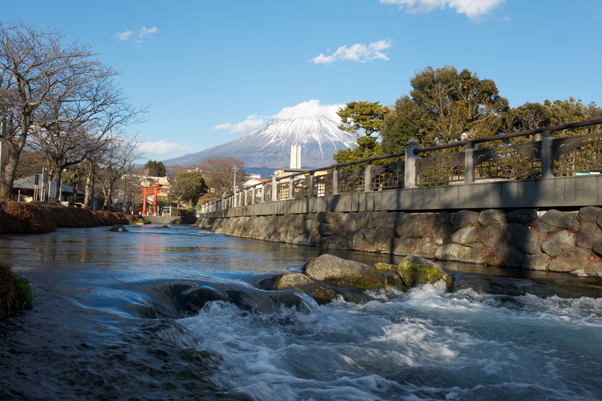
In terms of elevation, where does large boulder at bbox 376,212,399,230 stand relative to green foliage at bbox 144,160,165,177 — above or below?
below

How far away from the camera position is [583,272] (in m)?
6.46

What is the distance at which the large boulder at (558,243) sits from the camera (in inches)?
263

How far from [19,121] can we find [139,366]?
2322 centimetres

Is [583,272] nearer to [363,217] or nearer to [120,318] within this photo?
[363,217]

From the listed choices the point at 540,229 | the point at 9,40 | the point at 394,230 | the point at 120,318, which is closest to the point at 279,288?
the point at 120,318

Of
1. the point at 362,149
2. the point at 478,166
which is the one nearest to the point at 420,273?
the point at 478,166

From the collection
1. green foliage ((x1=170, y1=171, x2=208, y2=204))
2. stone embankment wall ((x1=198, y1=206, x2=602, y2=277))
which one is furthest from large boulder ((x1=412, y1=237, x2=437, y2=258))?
green foliage ((x1=170, y1=171, x2=208, y2=204))

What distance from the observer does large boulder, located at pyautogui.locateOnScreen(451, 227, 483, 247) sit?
798cm

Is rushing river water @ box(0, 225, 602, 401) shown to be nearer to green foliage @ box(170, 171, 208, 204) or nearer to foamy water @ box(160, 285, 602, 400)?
foamy water @ box(160, 285, 602, 400)

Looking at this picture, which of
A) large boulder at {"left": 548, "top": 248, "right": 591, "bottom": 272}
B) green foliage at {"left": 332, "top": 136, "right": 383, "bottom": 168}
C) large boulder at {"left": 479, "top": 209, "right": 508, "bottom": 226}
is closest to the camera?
large boulder at {"left": 548, "top": 248, "right": 591, "bottom": 272}

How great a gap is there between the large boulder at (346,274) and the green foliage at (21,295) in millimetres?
3633

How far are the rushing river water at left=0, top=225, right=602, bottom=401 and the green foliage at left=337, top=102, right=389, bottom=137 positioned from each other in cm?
3791

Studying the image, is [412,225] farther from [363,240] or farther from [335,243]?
[335,243]

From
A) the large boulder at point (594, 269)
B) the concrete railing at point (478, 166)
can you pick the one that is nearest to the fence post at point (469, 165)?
the concrete railing at point (478, 166)
